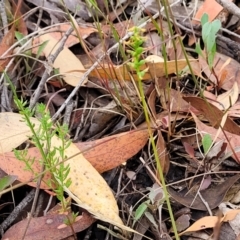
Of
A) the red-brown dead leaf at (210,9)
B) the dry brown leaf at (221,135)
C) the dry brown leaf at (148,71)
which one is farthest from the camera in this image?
the red-brown dead leaf at (210,9)

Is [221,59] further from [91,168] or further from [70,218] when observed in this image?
[70,218]

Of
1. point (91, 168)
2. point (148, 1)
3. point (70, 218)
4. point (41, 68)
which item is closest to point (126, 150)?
point (91, 168)

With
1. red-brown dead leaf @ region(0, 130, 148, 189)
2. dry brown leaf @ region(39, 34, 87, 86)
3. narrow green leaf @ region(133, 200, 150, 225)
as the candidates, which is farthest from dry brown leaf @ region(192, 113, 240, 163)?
dry brown leaf @ region(39, 34, 87, 86)

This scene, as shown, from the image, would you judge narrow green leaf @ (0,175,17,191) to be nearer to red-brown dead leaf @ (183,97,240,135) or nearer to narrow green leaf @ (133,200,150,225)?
narrow green leaf @ (133,200,150,225)

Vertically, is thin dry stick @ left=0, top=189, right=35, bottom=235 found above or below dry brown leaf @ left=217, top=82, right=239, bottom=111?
below

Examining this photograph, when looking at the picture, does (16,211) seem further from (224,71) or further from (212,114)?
(224,71)

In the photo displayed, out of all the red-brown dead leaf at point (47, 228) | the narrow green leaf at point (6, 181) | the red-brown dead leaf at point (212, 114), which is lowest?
the red-brown dead leaf at point (47, 228)

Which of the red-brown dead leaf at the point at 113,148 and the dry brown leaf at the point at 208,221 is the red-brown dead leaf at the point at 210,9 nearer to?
the red-brown dead leaf at the point at 113,148

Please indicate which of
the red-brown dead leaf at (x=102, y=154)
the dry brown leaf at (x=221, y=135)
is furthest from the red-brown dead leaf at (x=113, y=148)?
the dry brown leaf at (x=221, y=135)
